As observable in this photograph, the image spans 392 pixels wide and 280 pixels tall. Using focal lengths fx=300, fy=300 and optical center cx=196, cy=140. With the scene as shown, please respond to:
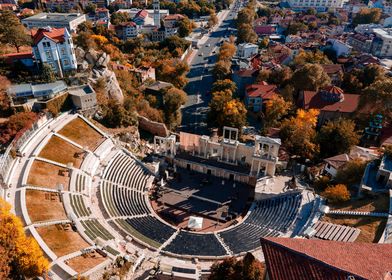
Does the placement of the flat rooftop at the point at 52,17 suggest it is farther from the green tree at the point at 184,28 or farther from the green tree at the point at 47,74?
the green tree at the point at 47,74

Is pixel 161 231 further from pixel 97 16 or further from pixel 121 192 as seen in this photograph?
pixel 97 16

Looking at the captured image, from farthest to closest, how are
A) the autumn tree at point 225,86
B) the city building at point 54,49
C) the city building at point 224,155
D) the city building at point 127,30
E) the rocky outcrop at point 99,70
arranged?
the city building at point 127,30 → the autumn tree at point 225,86 → the rocky outcrop at point 99,70 → the city building at point 54,49 → the city building at point 224,155

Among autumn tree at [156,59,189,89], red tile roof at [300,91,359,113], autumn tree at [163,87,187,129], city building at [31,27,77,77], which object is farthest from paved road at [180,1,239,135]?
city building at [31,27,77,77]

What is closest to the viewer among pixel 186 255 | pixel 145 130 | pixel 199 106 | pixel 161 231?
pixel 186 255

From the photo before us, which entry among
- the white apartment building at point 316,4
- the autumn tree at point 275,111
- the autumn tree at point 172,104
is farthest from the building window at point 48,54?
the white apartment building at point 316,4

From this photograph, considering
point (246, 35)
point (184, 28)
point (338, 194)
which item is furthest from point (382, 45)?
point (338, 194)

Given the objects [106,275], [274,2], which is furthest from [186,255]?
[274,2]

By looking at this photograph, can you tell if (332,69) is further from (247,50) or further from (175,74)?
(175,74)

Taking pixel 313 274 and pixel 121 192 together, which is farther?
pixel 121 192
